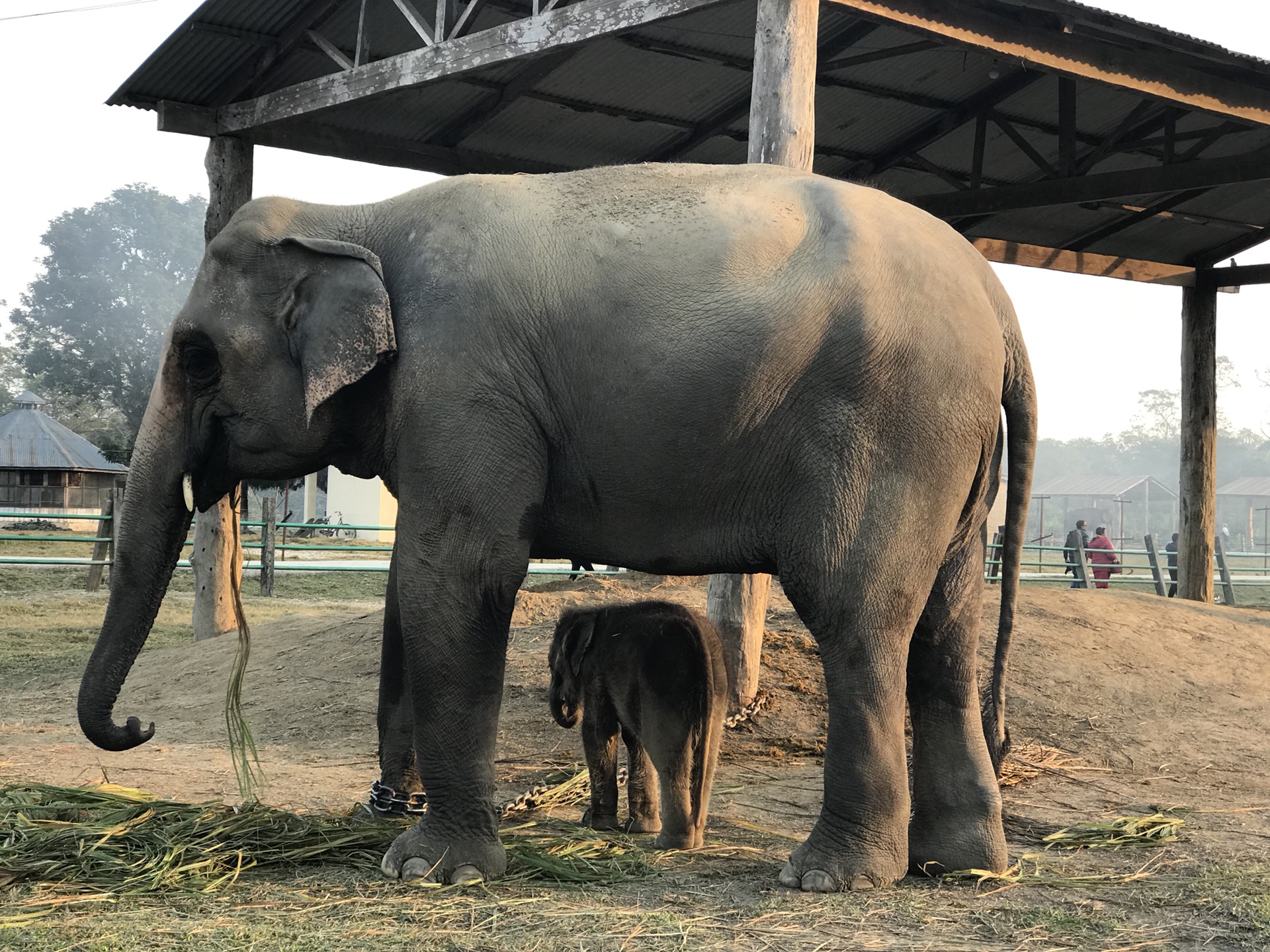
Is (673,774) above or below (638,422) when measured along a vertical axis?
below

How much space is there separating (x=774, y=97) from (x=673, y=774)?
3551 millimetres

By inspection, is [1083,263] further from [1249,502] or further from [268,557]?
[1249,502]

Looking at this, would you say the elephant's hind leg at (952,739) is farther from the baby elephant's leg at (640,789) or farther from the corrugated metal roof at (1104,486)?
the corrugated metal roof at (1104,486)

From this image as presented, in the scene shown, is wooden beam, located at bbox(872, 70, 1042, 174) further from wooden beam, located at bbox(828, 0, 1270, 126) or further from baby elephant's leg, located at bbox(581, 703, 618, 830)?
baby elephant's leg, located at bbox(581, 703, 618, 830)

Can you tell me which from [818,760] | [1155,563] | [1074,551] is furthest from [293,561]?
[818,760]

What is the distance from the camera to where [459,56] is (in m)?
8.59

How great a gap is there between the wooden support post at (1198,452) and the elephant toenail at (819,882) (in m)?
11.6

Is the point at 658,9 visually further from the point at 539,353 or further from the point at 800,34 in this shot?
the point at 539,353

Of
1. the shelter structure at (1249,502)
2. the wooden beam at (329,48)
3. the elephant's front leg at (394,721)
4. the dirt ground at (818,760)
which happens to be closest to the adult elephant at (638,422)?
the dirt ground at (818,760)

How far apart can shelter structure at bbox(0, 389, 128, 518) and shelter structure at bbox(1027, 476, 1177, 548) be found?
58848 millimetres

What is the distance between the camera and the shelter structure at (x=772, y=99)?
7.91 meters

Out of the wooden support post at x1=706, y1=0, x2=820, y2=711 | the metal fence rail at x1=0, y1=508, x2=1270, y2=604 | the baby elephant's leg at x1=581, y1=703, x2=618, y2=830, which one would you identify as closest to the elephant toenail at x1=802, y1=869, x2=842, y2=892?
the baby elephant's leg at x1=581, y1=703, x2=618, y2=830

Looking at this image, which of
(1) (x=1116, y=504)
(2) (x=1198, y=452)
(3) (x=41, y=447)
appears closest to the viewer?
(2) (x=1198, y=452)

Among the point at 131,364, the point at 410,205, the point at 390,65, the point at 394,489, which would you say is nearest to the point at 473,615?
the point at 394,489
